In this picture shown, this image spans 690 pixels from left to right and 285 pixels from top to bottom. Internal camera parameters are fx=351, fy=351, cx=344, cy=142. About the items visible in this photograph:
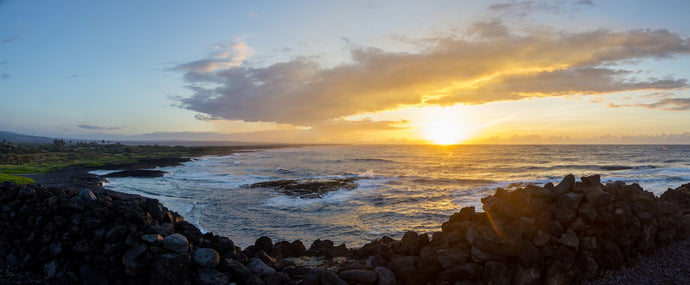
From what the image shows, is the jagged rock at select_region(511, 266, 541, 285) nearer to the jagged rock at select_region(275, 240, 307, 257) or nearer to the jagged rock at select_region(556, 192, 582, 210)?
the jagged rock at select_region(556, 192, 582, 210)

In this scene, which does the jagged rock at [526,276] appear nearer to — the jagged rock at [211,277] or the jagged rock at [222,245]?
the jagged rock at [211,277]

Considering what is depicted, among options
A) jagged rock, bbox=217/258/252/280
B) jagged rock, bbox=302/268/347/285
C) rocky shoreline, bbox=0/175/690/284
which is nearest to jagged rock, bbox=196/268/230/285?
rocky shoreline, bbox=0/175/690/284

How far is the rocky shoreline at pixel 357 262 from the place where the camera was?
7102mm

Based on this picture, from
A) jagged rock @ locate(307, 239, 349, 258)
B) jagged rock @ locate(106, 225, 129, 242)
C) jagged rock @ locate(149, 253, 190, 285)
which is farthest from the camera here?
jagged rock @ locate(307, 239, 349, 258)

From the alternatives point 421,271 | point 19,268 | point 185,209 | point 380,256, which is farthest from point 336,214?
point 19,268

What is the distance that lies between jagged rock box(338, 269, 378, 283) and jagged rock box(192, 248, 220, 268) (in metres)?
2.57

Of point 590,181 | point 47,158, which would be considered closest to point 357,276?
point 590,181

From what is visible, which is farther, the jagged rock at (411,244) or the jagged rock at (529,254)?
the jagged rock at (411,244)

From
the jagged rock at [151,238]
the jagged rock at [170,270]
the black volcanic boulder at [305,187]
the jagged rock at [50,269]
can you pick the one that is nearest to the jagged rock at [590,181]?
the jagged rock at [170,270]

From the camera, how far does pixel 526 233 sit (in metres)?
7.95

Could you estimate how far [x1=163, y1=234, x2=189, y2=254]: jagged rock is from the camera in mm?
7035

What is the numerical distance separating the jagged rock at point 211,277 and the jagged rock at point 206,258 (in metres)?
0.10

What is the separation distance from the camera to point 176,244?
7055 mm

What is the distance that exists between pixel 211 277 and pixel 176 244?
3.26ft
